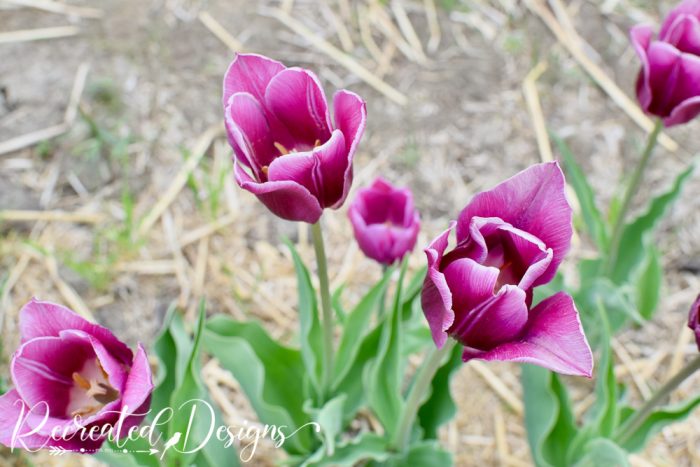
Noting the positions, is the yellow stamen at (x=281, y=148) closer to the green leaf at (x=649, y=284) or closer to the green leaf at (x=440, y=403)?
the green leaf at (x=440, y=403)

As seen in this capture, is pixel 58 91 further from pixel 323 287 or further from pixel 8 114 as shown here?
pixel 323 287

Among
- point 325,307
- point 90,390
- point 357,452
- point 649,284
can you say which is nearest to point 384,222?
point 325,307

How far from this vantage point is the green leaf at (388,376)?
4.62 ft

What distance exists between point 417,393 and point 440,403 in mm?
319

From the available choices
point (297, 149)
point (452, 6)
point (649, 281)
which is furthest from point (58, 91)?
point (649, 281)

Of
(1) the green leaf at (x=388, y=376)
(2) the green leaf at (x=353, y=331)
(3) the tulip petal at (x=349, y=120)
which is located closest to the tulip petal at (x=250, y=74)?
(3) the tulip petal at (x=349, y=120)

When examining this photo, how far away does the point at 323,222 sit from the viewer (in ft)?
7.48

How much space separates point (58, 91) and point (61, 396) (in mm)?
1557

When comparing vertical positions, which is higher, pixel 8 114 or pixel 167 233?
pixel 8 114

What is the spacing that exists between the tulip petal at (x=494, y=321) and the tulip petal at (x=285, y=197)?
245mm

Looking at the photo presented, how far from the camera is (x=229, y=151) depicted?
2398 mm

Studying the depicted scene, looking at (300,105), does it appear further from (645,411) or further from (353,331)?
(645,411)

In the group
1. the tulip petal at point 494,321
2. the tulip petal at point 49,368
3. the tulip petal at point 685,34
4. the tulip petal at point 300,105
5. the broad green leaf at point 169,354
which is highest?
the tulip petal at point 685,34

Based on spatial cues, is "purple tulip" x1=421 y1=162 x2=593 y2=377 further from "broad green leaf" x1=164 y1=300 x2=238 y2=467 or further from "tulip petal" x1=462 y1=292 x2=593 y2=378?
"broad green leaf" x1=164 y1=300 x2=238 y2=467
